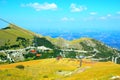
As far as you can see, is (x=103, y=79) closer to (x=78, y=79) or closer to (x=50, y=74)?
(x=78, y=79)

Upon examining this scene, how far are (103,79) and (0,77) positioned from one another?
25.0 metres

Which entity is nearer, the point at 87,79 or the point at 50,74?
the point at 87,79

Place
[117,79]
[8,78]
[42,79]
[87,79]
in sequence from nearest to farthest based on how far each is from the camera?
[117,79]
[87,79]
[8,78]
[42,79]

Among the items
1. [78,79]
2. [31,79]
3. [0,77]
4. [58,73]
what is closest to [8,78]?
[0,77]

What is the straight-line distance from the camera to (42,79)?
63.4m

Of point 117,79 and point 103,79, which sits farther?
point 103,79

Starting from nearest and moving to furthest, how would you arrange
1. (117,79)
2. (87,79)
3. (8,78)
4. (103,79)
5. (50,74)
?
(117,79)
(103,79)
(87,79)
(8,78)
(50,74)

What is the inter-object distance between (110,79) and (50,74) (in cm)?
3482

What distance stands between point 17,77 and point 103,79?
78.3 ft

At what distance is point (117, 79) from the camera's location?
3869 cm

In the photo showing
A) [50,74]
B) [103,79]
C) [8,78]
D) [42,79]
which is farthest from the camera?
[50,74]

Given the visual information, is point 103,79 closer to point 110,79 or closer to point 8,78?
point 110,79

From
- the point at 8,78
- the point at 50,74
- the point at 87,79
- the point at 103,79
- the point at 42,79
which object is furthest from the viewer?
the point at 50,74

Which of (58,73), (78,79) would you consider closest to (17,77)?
(78,79)
